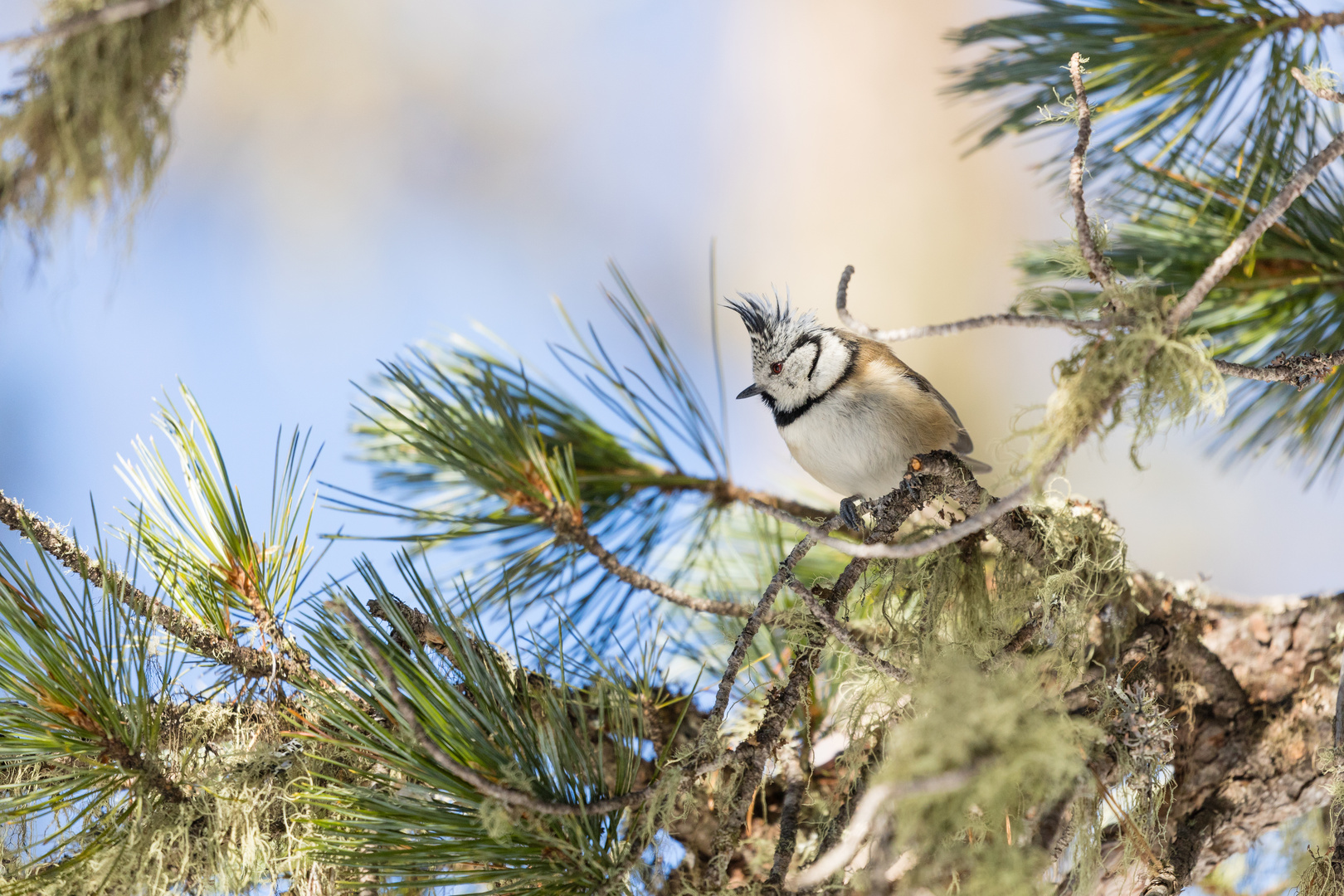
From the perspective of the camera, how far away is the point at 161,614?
885 millimetres

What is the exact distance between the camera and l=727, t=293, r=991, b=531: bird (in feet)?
4.39

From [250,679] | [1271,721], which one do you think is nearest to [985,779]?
[250,679]

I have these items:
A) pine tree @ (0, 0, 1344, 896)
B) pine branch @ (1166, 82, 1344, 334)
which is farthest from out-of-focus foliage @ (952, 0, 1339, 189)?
pine branch @ (1166, 82, 1344, 334)

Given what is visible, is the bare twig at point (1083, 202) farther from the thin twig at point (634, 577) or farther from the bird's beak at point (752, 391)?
the bird's beak at point (752, 391)

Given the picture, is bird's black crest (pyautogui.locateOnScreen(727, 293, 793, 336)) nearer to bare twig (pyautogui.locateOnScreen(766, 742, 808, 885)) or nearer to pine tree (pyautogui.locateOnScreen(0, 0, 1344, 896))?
pine tree (pyautogui.locateOnScreen(0, 0, 1344, 896))

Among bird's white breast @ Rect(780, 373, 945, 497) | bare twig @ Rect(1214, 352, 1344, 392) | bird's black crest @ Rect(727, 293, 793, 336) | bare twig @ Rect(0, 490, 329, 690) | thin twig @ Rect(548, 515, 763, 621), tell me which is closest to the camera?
bare twig @ Rect(1214, 352, 1344, 392)

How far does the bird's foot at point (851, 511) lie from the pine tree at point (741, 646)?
99mm

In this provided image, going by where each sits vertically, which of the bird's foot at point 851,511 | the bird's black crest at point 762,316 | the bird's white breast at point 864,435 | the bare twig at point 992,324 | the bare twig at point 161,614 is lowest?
the bare twig at point 992,324

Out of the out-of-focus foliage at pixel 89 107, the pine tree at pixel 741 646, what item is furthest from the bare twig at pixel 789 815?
the out-of-focus foliage at pixel 89 107

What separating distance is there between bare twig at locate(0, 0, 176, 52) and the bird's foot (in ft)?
3.14

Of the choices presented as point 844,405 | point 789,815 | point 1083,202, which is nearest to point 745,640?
point 789,815

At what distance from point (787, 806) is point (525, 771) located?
0.92 ft

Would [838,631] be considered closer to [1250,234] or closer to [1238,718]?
[1250,234]

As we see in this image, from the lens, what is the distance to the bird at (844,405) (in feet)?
4.39
